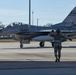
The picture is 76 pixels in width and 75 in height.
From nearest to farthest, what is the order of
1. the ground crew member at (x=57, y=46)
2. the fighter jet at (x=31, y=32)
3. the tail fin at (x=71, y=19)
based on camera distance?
the ground crew member at (x=57, y=46), the fighter jet at (x=31, y=32), the tail fin at (x=71, y=19)

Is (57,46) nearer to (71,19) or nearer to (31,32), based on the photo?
(31,32)

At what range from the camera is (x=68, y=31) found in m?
41.8

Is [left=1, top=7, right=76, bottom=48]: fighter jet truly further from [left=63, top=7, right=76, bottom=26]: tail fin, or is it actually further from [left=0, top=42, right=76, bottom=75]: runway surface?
[left=0, top=42, right=76, bottom=75]: runway surface

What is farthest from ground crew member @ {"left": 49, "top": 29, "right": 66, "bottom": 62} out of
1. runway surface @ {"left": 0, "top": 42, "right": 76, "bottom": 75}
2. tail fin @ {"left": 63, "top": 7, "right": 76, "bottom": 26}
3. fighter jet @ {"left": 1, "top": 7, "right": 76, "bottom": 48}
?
tail fin @ {"left": 63, "top": 7, "right": 76, "bottom": 26}
